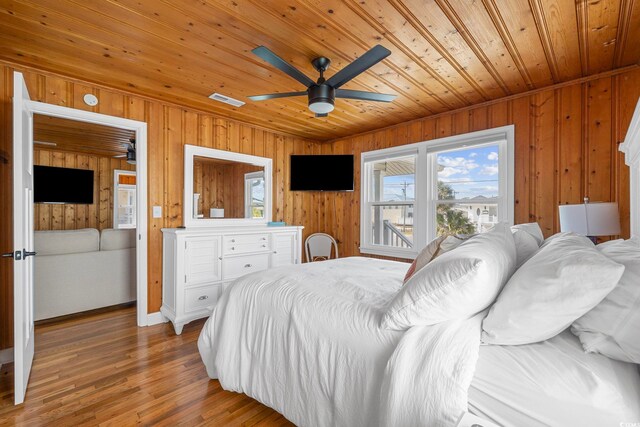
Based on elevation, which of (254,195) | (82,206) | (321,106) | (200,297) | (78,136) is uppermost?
(78,136)

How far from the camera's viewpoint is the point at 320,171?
173 inches

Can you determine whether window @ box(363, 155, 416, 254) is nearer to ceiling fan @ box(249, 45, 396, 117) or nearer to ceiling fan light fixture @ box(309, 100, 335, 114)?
ceiling fan @ box(249, 45, 396, 117)

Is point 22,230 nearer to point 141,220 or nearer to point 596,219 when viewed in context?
point 141,220

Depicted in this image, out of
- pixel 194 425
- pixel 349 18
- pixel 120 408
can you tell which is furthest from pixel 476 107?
pixel 120 408

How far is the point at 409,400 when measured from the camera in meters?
0.94

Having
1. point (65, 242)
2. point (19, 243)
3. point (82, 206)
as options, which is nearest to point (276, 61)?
point (19, 243)

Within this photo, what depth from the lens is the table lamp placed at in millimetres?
1998

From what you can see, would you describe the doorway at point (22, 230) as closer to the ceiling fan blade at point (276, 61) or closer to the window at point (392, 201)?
the ceiling fan blade at point (276, 61)

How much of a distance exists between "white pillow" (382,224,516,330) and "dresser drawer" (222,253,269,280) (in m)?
2.37

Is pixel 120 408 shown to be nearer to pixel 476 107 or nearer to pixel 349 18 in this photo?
pixel 349 18

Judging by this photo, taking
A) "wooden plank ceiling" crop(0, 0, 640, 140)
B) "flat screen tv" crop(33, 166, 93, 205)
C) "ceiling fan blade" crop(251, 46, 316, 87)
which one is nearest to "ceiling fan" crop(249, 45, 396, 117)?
"ceiling fan blade" crop(251, 46, 316, 87)

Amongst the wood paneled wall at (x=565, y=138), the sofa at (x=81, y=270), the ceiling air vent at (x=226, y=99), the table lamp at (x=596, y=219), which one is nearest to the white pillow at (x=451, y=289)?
the table lamp at (x=596, y=219)

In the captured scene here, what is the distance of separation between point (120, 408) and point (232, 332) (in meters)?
0.80

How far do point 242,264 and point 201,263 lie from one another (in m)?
0.46
